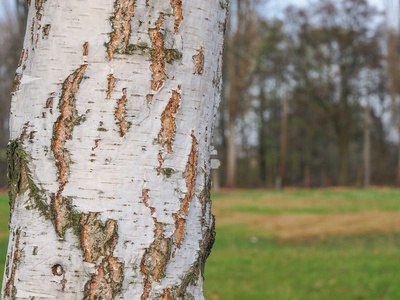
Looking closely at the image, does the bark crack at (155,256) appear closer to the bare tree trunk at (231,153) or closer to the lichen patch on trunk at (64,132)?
the lichen patch on trunk at (64,132)

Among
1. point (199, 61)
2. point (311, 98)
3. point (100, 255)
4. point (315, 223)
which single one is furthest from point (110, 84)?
point (311, 98)

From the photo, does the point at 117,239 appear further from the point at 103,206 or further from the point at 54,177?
the point at 54,177

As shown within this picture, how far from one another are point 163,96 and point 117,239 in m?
0.38

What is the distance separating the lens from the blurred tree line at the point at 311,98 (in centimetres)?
2512

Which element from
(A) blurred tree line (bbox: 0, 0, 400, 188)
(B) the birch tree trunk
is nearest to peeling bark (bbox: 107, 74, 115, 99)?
(B) the birch tree trunk

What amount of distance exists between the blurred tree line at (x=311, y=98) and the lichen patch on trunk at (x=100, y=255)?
22.4m

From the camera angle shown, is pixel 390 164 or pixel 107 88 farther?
pixel 390 164

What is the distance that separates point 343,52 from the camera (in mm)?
28297

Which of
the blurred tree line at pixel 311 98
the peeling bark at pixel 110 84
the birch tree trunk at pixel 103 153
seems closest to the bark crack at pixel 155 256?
the birch tree trunk at pixel 103 153

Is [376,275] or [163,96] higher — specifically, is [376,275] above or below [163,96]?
below

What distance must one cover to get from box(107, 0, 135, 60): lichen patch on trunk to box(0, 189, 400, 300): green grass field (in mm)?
4289

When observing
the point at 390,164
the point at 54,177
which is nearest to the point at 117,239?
the point at 54,177

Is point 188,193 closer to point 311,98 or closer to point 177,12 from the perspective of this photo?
point 177,12

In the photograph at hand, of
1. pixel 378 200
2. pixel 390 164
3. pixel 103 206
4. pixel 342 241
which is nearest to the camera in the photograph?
pixel 103 206
